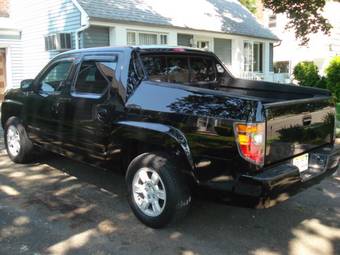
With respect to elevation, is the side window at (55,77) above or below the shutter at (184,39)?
below

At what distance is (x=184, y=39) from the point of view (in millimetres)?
17578

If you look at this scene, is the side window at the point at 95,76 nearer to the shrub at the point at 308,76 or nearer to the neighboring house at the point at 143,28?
the neighboring house at the point at 143,28

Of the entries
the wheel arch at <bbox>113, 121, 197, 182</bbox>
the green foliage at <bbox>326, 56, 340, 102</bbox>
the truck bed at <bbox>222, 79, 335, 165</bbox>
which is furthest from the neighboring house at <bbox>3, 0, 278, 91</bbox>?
the truck bed at <bbox>222, 79, 335, 165</bbox>

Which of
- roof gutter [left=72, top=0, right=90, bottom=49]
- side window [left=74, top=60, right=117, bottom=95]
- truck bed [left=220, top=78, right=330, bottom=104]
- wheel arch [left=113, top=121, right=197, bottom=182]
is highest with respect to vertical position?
roof gutter [left=72, top=0, right=90, bottom=49]

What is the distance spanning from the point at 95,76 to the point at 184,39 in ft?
42.9

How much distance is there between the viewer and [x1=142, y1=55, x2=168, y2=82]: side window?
15.4 ft

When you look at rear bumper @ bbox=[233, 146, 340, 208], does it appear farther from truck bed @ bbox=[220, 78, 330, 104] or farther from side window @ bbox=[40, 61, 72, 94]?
side window @ bbox=[40, 61, 72, 94]

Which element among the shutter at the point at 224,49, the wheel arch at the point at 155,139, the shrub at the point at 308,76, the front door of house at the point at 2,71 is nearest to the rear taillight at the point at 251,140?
the wheel arch at the point at 155,139

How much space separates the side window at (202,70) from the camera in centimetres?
537

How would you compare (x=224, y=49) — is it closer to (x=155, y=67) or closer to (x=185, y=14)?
(x=185, y=14)

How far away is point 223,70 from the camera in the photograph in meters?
5.79

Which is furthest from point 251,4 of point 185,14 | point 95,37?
point 95,37

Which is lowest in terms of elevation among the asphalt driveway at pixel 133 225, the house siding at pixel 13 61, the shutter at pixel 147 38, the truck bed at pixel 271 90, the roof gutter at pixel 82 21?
the asphalt driveway at pixel 133 225

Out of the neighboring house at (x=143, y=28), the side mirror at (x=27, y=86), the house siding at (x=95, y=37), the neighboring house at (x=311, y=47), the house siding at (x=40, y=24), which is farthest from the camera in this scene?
the neighboring house at (x=311, y=47)
